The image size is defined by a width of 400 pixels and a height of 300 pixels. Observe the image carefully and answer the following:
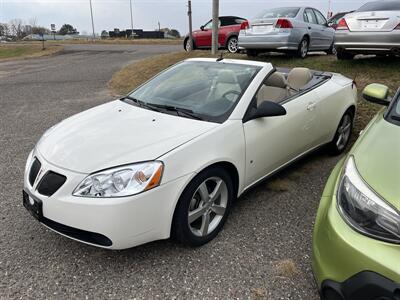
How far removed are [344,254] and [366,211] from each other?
248 millimetres

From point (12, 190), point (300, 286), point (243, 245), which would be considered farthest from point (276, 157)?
point (12, 190)

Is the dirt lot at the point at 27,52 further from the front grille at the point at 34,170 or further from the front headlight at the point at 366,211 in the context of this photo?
the front headlight at the point at 366,211

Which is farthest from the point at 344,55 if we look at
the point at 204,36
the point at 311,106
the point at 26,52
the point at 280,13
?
the point at 26,52

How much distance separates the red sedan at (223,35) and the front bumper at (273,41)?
312cm

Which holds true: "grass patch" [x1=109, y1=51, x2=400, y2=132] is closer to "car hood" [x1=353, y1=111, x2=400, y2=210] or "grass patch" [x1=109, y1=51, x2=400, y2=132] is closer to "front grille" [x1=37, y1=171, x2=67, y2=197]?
"car hood" [x1=353, y1=111, x2=400, y2=210]

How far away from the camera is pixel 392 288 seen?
1.59m

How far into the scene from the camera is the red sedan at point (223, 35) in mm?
12695

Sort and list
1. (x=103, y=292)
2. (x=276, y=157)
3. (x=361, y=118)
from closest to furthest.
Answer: (x=103, y=292) < (x=276, y=157) < (x=361, y=118)

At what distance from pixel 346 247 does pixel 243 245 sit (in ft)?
3.92

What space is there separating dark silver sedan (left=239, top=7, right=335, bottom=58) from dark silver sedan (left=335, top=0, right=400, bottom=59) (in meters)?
1.52

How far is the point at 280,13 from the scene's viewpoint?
9.41 m

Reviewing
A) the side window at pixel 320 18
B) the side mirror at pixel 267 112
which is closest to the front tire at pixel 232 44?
the side window at pixel 320 18

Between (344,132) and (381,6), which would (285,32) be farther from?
(344,132)

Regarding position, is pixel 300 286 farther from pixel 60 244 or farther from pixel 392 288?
pixel 60 244
